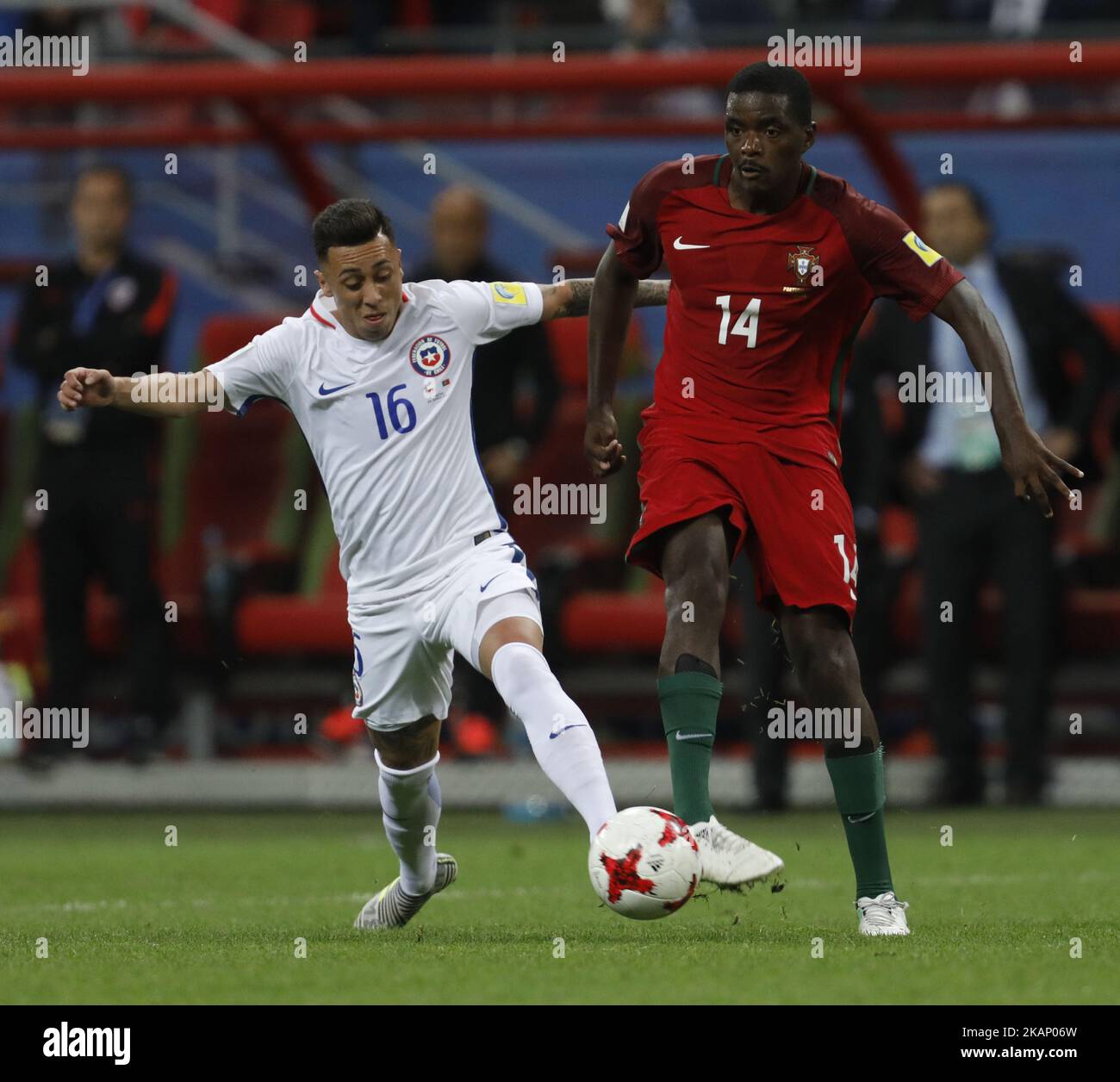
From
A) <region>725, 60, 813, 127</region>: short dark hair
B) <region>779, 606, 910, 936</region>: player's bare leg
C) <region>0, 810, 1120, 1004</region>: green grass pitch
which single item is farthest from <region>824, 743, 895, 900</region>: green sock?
<region>725, 60, 813, 127</region>: short dark hair

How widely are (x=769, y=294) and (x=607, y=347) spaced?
1.84ft

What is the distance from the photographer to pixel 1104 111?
10.5m

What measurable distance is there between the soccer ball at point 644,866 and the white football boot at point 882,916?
0.71m

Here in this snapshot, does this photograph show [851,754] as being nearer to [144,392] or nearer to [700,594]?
[700,594]

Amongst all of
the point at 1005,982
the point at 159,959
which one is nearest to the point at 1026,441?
the point at 1005,982

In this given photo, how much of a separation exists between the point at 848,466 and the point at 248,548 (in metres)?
3.72

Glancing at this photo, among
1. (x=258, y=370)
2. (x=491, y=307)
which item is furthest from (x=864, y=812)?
(x=258, y=370)

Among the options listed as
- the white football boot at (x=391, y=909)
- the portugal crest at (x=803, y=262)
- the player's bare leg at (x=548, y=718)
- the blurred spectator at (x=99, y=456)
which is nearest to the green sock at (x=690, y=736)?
the player's bare leg at (x=548, y=718)

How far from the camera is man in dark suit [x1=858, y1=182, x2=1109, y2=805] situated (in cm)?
959

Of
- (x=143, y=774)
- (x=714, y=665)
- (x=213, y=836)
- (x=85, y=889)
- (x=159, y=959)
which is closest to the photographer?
(x=159, y=959)

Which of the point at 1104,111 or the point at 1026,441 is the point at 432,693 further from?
the point at 1104,111

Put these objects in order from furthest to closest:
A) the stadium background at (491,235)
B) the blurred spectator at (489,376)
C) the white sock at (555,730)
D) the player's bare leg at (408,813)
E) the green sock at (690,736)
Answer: the stadium background at (491,235), the blurred spectator at (489,376), the player's bare leg at (408,813), the green sock at (690,736), the white sock at (555,730)

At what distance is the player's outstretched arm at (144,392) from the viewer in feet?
17.8

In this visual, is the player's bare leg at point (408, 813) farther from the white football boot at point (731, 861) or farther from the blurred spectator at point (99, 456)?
the blurred spectator at point (99, 456)
